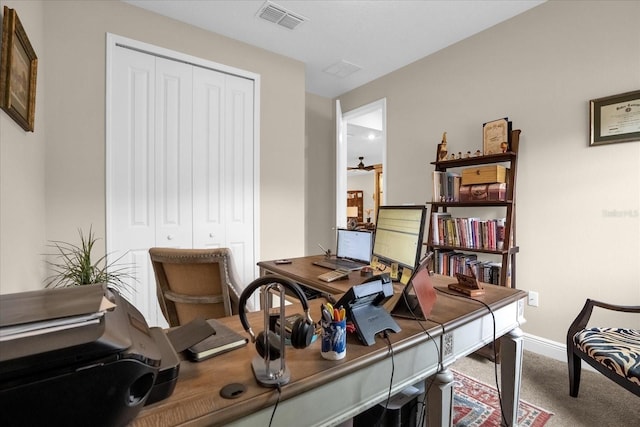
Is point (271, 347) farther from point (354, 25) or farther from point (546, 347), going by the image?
point (354, 25)

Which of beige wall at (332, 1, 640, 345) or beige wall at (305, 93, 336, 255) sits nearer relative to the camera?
beige wall at (332, 1, 640, 345)

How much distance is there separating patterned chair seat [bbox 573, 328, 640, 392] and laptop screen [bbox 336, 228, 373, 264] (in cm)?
124

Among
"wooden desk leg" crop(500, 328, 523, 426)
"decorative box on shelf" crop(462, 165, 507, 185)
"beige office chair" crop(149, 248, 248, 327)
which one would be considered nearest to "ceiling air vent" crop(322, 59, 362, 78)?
"decorative box on shelf" crop(462, 165, 507, 185)

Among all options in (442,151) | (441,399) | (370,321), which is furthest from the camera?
(442,151)

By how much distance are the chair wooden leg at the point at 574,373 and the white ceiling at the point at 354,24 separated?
103 inches

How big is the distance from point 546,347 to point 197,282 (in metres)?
2.65

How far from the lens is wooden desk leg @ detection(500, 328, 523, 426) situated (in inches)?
56.3

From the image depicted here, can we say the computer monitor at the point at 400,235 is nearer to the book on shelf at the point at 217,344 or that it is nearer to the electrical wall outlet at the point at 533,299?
the book on shelf at the point at 217,344

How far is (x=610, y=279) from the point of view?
2.19 meters

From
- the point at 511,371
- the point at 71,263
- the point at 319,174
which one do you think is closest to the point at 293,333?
the point at 511,371

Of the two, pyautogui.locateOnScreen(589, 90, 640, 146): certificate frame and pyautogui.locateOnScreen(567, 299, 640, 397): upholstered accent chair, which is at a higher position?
pyautogui.locateOnScreen(589, 90, 640, 146): certificate frame

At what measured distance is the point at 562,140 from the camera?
239 centimetres

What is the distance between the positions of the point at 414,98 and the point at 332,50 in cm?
103

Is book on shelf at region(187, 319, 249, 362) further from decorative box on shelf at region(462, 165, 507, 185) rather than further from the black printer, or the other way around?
decorative box on shelf at region(462, 165, 507, 185)
